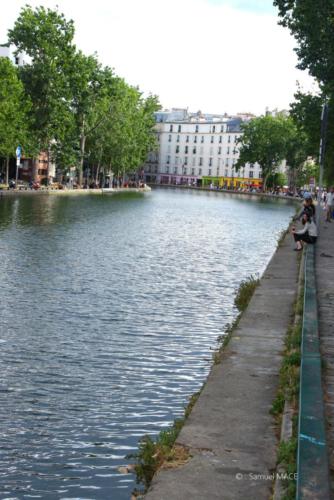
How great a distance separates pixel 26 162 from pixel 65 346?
103 meters

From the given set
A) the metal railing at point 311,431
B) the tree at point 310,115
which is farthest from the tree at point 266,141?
the metal railing at point 311,431

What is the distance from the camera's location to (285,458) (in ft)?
16.8

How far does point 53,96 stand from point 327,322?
6394 centimetres

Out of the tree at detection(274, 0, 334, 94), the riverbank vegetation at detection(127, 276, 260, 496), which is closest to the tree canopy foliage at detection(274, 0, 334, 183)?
the tree at detection(274, 0, 334, 94)

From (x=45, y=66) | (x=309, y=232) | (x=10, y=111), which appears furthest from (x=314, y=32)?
(x=45, y=66)

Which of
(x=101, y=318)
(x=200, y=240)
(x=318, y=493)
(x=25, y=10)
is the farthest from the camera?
(x=25, y=10)

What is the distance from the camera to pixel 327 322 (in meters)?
11.1

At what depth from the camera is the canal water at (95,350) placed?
6215 millimetres

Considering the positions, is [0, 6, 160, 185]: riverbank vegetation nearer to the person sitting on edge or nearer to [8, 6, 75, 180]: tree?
[8, 6, 75, 180]: tree

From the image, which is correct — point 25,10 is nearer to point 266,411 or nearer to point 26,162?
point 26,162

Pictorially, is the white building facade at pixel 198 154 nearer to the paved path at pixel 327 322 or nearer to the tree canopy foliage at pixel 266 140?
the tree canopy foliage at pixel 266 140

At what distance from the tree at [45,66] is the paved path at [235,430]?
61.9 m

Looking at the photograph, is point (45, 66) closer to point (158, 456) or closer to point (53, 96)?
point (53, 96)

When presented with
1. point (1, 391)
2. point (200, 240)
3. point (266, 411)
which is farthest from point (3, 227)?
point (266, 411)
